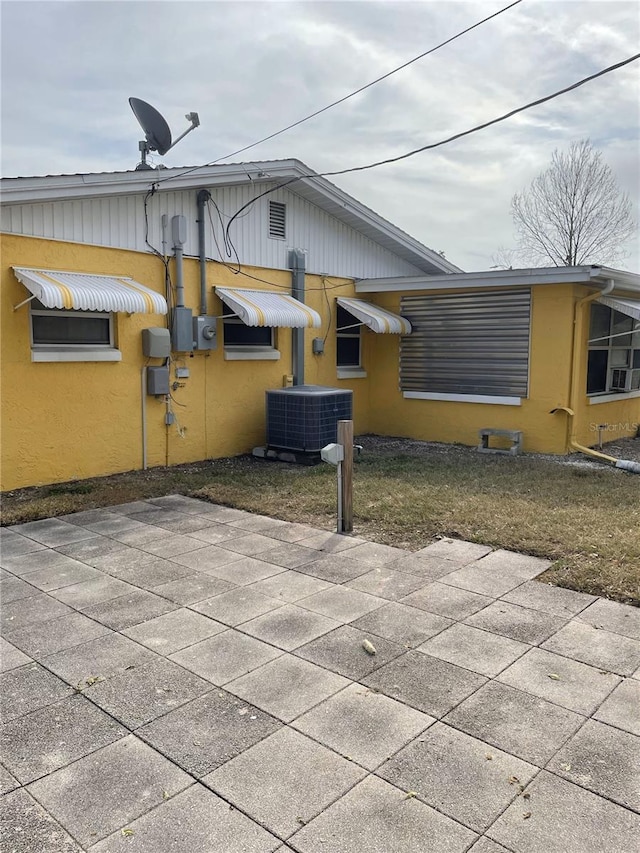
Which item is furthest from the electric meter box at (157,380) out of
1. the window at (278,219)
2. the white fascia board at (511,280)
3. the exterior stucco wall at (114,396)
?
the white fascia board at (511,280)

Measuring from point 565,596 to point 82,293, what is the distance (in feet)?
20.0

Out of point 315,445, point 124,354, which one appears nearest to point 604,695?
point 315,445

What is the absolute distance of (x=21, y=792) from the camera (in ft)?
8.79

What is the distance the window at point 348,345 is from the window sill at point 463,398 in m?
1.20

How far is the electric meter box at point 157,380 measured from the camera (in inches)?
360

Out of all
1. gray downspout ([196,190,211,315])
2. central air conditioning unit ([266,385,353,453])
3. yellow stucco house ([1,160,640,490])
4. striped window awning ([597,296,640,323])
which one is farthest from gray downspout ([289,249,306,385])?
striped window awning ([597,296,640,323])

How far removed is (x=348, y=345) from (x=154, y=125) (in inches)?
214

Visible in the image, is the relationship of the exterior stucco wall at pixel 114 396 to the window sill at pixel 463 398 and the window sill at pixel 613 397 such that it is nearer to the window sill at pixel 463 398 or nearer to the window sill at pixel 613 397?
the window sill at pixel 463 398

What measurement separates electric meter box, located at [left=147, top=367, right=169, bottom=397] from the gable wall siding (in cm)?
171

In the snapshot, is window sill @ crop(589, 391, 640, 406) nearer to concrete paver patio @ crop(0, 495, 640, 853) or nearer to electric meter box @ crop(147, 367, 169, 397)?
concrete paver patio @ crop(0, 495, 640, 853)

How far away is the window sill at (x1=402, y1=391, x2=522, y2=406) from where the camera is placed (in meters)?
10.9

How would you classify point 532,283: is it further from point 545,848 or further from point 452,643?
point 545,848

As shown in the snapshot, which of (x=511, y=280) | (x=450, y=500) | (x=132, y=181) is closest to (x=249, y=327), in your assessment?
(x=132, y=181)

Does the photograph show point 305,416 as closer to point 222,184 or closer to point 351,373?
point 351,373
